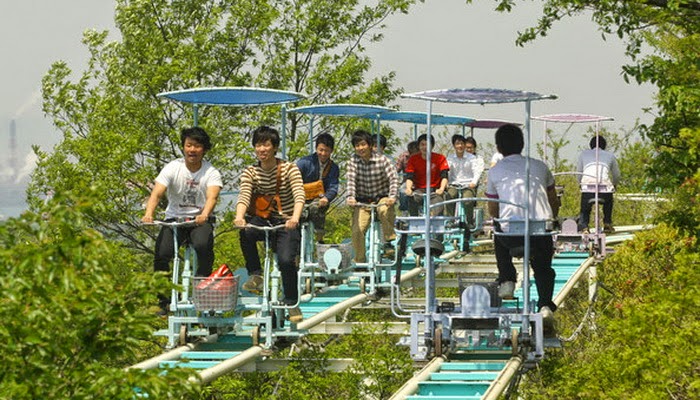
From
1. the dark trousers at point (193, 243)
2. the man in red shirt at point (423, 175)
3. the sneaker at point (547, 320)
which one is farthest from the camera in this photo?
the man in red shirt at point (423, 175)

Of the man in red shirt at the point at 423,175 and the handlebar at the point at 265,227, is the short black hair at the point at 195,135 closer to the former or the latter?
the handlebar at the point at 265,227

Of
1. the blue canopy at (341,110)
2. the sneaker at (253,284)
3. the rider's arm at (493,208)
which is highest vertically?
the blue canopy at (341,110)

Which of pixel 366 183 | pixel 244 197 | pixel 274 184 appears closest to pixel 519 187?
pixel 274 184

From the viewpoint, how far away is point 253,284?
14.1 metres

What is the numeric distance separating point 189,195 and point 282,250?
99cm

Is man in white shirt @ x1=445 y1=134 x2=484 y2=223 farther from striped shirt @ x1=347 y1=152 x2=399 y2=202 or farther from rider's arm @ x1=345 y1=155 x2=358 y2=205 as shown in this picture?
rider's arm @ x1=345 y1=155 x2=358 y2=205

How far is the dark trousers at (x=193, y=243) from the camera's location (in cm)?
1370

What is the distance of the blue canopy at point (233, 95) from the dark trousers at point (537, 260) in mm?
2453

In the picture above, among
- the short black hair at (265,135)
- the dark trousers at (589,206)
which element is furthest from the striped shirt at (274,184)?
the dark trousers at (589,206)

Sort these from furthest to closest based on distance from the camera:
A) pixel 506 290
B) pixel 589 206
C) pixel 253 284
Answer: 1. pixel 589 206
2. pixel 253 284
3. pixel 506 290

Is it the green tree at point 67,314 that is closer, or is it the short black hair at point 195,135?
the green tree at point 67,314

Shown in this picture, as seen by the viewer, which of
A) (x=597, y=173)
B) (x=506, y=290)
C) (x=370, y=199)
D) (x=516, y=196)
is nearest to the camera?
(x=516, y=196)

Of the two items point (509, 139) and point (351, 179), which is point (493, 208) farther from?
point (351, 179)

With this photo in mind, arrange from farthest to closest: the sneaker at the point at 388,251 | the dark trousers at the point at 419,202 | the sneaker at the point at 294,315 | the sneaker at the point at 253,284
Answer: the dark trousers at the point at 419,202 < the sneaker at the point at 388,251 < the sneaker at the point at 294,315 < the sneaker at the point at 253,284
